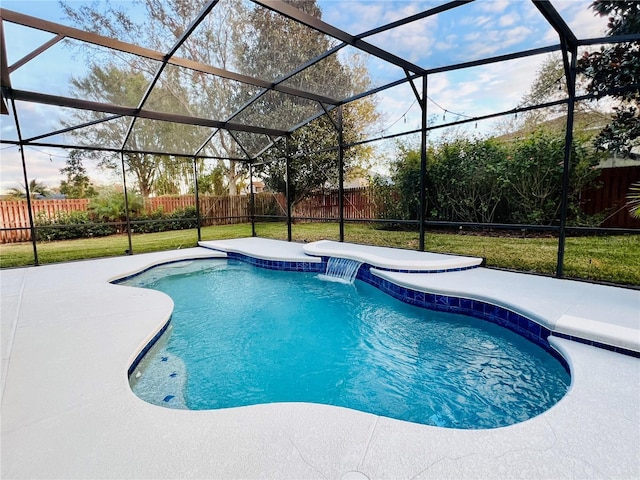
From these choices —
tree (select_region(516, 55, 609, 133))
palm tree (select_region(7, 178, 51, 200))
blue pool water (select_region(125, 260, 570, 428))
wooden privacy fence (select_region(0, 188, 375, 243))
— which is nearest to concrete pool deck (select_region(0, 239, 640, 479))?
blue pool water (select_region(125, 260, 570, 428))

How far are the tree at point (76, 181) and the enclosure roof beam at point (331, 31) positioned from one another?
11.1m

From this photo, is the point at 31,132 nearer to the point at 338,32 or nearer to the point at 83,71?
the point at 83,71

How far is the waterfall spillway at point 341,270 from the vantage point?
570 cm

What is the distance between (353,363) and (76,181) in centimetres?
1325

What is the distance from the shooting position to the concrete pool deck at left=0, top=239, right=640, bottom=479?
1.38 meters

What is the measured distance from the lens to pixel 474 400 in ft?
7.70

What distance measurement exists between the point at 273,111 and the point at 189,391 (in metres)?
6.26

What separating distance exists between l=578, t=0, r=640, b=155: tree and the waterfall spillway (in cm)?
405

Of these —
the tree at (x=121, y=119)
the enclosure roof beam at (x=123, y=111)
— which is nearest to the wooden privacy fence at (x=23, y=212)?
the tree at (x=121, y=119)

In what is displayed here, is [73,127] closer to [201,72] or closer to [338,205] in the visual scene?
[201,72]

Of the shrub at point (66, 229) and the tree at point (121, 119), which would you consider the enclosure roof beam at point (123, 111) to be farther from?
the shrub at point (66, 229)

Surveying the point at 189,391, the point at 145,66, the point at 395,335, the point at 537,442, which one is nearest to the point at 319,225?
the point at 145,66

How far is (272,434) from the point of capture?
62.5 inches

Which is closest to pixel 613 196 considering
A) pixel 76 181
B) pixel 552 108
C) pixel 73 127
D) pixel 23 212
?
pixel 552 108
